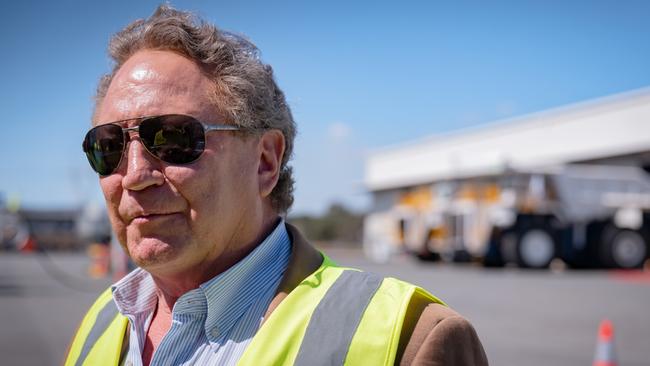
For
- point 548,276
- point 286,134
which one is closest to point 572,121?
point 548,276

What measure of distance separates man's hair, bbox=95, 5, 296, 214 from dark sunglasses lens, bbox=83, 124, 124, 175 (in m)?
0.24

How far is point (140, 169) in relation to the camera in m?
1.92

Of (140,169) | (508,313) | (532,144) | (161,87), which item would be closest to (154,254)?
(140,169)

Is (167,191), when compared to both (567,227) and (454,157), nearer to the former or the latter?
(567,227)

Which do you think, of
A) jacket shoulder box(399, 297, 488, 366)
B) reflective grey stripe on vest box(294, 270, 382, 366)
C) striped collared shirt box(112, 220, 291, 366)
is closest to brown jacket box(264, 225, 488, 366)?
jacket shoulder box(399, 297, 488, 366)

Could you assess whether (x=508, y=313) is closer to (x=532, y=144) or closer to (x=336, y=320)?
(x=336, y=320)

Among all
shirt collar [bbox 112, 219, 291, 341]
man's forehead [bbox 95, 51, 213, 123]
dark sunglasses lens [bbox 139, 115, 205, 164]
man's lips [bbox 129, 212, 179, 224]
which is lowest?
shirt collar [bbox 112, 219, 291, 341]

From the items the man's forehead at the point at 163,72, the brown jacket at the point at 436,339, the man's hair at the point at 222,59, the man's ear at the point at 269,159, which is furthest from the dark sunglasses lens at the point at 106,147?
the brown jacket at the point at 436,339

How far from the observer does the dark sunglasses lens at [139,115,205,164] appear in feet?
6.17

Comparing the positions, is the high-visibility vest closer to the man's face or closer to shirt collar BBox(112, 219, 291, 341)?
shirt collar BBox(112, 219, 291, 341)

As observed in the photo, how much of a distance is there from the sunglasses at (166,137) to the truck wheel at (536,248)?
65.6 feet

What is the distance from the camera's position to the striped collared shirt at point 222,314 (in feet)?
6.12

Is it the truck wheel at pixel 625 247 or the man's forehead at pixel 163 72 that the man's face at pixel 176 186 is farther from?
the truck wheel at pixel 625 247

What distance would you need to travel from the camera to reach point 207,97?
1.95 metres
